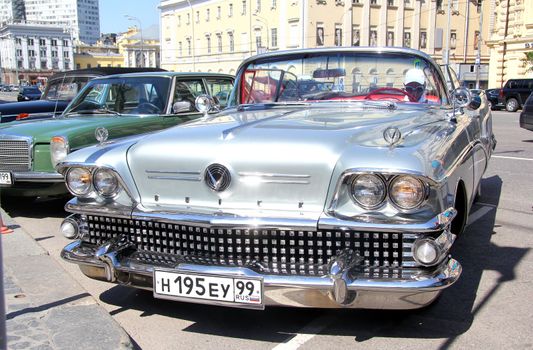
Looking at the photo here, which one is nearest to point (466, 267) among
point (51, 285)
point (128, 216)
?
point (128, 216)

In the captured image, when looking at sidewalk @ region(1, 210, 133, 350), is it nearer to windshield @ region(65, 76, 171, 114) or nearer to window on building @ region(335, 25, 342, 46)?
windshield @ region(65, 76, 171, 114)

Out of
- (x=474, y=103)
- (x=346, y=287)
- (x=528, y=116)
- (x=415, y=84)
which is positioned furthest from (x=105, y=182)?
(x=528, y=116)

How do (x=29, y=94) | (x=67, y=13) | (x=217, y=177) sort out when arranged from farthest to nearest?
(x=67, y=13) < (x=29, y=94) < (x=217, y=177)

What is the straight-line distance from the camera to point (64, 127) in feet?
20.3

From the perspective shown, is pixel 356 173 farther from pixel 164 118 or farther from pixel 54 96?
pixel 54 96

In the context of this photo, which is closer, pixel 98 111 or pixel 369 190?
pixel 369 190

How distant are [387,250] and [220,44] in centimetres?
6942

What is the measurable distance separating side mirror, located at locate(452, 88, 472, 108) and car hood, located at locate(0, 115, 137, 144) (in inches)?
136

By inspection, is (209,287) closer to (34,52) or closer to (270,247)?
(270,247)

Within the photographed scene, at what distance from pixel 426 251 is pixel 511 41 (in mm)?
38677

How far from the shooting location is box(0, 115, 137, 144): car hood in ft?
19.6

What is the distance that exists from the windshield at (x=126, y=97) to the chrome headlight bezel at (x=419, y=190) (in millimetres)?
4513

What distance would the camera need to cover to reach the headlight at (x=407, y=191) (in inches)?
108

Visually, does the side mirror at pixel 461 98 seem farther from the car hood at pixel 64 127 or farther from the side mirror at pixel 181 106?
the car hood at pixel 64 127
